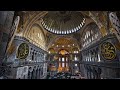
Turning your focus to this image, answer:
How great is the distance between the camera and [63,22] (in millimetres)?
30641

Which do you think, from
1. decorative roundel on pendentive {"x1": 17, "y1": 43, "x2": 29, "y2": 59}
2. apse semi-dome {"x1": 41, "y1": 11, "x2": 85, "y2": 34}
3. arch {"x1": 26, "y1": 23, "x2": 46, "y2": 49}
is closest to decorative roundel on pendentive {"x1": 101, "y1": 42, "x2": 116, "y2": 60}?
decorative roundel on pendentive {"x1": 17, "y1": 43, "x2": 29, "y2": 59}

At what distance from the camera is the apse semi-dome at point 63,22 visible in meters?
26.6

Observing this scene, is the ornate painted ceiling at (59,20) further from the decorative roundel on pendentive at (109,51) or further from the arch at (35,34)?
the decorative roundel on pendentive at (109,51)

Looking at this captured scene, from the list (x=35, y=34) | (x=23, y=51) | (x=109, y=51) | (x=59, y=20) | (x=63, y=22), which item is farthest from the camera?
(x=63, y=22)

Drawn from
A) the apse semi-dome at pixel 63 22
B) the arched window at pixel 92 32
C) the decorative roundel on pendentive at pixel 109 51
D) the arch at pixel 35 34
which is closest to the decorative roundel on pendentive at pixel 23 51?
the arch at pixel 35 34

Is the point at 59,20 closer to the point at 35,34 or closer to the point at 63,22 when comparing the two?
the point at 63,22

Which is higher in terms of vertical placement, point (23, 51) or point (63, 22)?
point (63, 22)

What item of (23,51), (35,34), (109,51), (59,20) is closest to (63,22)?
(59,20)

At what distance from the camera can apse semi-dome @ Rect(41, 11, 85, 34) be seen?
26620 millimetres

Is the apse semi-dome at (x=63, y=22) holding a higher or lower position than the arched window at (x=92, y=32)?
higher

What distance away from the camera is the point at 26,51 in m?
12.0

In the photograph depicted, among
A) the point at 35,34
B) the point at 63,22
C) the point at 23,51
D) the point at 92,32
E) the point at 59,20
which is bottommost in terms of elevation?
the point at 23,51

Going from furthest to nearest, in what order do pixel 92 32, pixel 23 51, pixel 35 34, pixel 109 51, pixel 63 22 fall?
pixel 63 22, pixel 35 34, pixel 92 32, pixel 23 51, pixel 109 51
